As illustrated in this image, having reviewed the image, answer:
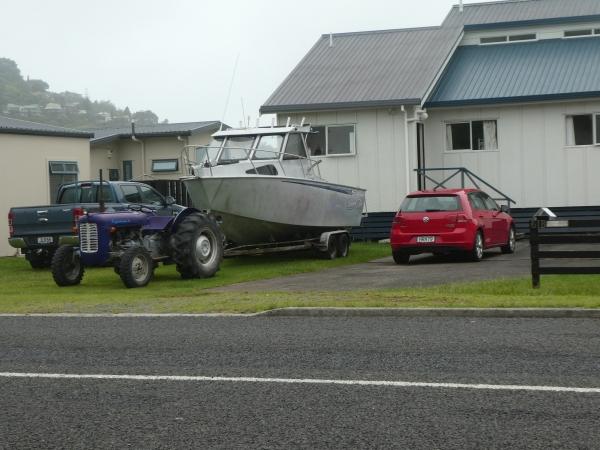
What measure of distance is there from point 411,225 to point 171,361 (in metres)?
12.8

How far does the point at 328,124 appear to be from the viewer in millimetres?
29656

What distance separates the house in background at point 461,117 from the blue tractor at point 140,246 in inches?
341

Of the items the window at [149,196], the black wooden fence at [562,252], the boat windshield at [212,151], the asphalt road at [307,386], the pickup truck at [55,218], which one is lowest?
the asphalt road at [307,386]

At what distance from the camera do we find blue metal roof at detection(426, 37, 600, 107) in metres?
28.8

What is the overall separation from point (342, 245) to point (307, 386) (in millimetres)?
16400

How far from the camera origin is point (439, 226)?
21.5 meters

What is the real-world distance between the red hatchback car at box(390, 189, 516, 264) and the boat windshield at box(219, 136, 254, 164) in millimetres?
3912

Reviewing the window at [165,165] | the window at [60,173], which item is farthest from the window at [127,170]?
the window at [60,173]

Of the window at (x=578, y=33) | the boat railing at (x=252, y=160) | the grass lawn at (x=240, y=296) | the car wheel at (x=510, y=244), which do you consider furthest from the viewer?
the window at (x=578, y=33)

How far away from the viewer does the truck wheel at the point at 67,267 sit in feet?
61.5

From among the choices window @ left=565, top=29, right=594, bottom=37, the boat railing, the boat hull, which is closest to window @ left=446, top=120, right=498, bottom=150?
window @ left=565, top=29, right=594, bottom=37

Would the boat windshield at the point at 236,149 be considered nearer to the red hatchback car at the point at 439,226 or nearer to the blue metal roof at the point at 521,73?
the red hatchback car at the point at 439,226

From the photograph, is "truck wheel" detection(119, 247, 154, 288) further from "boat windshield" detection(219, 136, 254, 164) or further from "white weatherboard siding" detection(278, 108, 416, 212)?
"white weatherboard siding" detection(278, 108, 416, 212)

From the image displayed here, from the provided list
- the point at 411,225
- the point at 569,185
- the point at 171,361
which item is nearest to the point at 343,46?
the point at 569,185
